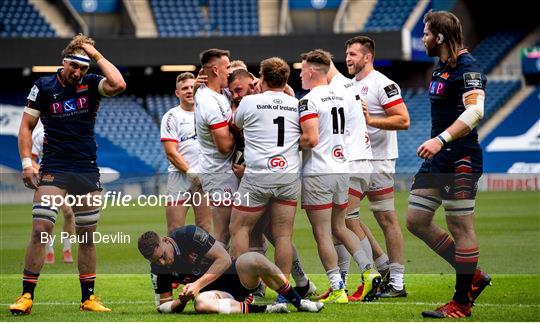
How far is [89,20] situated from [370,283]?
29743 mm

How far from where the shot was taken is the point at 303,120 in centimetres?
885

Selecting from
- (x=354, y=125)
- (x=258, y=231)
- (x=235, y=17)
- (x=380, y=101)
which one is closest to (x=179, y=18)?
(x=235, y=17)

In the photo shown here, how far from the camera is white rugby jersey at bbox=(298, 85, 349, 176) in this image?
9.20 m

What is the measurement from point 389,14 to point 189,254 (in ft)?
96.4

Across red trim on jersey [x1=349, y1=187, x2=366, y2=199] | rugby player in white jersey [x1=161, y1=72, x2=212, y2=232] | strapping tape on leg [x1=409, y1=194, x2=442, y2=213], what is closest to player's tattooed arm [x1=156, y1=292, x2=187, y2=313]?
rugby player in white jersey [x1=161, y1=72, x2=212, y2=232]

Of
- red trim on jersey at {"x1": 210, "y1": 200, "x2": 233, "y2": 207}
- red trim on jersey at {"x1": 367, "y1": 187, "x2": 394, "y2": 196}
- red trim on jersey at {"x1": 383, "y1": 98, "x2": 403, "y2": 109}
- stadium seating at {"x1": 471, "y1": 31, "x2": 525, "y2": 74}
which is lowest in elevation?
red trim on jersey at {"x1": 210, "y1": 200, "x2": 233, "y2": 207}

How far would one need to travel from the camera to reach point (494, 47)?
41.1 metres

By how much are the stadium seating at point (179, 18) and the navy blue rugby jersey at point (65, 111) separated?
89.7ft

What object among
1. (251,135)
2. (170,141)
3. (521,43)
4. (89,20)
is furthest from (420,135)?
(251,135)

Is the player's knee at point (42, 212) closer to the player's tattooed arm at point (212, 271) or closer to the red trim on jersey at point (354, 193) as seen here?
the player's tattooed arm at point (212, 271)

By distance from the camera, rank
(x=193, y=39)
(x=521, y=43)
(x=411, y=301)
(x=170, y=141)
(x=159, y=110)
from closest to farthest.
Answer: (x=411, y=301)
(x=170, y=141)
(x=193, y=39)
(x=159, y=110)
(x=521, y=43)

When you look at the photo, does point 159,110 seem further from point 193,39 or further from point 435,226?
point 435,226

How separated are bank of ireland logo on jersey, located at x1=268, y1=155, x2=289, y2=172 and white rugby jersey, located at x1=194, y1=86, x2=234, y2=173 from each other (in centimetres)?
64

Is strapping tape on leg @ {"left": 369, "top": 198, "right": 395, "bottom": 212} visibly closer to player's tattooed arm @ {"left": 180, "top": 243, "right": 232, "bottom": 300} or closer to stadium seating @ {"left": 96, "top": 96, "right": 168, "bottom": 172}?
player's tattooed arm @ {"left": 180, "top": 243, "right": 232, "bottom": 300}
